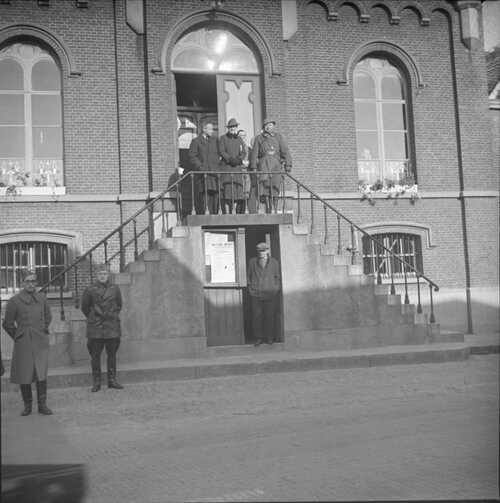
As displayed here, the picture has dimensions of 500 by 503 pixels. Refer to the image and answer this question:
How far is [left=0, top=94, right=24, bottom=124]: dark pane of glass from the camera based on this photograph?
13.9 metres

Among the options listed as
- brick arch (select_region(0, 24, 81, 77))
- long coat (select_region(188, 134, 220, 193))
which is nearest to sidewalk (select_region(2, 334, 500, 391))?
long coat (select_region(188, 134, 220, 193))

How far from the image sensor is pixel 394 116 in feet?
51.8

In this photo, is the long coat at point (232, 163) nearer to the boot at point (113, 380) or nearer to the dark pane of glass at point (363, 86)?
the boot at point (113, 380)

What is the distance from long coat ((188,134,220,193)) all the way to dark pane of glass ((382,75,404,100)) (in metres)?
5.55

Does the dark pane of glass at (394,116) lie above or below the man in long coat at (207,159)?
above

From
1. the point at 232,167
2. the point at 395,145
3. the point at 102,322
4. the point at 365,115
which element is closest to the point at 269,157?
the point at 232,167

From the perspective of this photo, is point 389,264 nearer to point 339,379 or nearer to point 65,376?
point 339,379

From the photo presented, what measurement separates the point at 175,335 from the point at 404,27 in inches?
376

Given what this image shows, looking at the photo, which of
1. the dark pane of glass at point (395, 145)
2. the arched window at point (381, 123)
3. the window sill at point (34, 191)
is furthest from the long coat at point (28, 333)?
the dark pane of glass at point (395, 145)

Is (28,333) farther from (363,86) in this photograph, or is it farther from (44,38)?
(363,86)

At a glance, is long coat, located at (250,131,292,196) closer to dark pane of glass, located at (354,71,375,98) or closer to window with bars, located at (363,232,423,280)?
window with bars, located at (363,232,423,280)

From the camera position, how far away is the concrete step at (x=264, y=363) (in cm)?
970

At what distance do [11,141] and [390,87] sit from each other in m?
8.82

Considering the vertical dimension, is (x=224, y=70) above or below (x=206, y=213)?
above
